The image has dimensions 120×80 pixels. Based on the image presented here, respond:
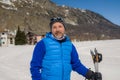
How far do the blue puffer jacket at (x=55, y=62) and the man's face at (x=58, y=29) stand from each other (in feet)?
0.29

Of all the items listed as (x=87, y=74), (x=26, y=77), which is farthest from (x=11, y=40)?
(x=87, y=74)

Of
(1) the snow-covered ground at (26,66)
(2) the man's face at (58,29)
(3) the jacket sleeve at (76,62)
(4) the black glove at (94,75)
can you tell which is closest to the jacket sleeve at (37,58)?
(2) the man's face at (58,29)

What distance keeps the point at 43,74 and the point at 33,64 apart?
0.22m

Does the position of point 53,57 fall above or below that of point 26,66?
above

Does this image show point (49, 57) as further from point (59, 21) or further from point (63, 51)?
point (59, 21)

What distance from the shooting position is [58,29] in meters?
5.50

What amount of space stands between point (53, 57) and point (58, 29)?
1.44 feet

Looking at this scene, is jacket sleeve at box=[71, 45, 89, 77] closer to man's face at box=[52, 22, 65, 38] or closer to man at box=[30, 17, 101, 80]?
man at box=[30, 17, 101, 80]

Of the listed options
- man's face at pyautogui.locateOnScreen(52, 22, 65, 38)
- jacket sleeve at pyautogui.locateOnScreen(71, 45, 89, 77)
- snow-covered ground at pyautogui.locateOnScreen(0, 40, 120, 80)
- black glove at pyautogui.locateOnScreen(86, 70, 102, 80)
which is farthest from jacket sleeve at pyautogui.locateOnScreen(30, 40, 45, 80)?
snow-covered ground at pyautogui.locateOnScreen(0, 40, 120, 80)

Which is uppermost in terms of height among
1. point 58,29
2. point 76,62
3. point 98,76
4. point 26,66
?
point 58,29

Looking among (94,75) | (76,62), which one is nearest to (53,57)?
(76,62)

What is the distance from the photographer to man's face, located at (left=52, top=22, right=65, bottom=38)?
18.0 feet

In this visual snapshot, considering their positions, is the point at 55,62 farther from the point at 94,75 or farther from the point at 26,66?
the point at 26,66

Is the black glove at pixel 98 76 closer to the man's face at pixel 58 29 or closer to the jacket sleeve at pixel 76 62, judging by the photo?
the jacket sleeve at pixel 76 62
